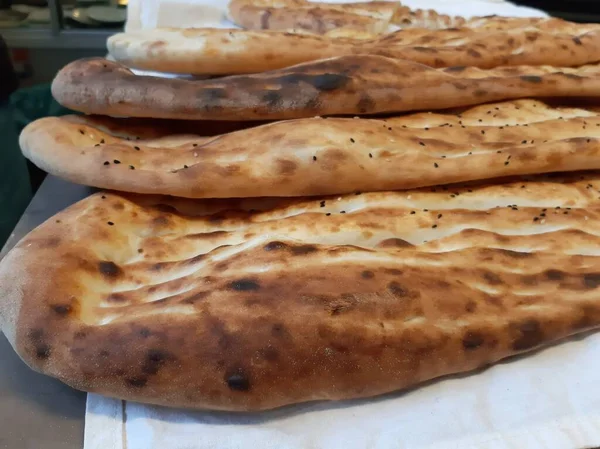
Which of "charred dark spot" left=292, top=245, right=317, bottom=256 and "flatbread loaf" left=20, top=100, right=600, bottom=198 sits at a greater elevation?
"flatbread loaf" left=20, top=100, right=600, bottom=198

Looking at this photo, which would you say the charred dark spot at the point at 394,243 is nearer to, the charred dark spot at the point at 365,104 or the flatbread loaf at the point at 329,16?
the charred dark spot at the point at 365,104

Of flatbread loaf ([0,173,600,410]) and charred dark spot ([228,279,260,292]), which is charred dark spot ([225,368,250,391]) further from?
charred dark spot ([228,279,260,292])

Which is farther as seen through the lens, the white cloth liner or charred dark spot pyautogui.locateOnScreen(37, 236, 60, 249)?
charred dark spot pyautogui.locateOnScreen(37, 236, 60, 249)

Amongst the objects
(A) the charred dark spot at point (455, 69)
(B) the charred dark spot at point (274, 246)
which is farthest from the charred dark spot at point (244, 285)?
(A) the charred dark spot at point (455, 69)

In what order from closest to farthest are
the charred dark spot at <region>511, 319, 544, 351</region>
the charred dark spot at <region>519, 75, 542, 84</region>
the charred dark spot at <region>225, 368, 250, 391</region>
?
the charred dark spot at <region>225, 368, 250, 391</region>
the charred dark spot at <region>511, 319, 544, 351</region>
the charred dark spot at <region>519, 75, 542, 84</region>

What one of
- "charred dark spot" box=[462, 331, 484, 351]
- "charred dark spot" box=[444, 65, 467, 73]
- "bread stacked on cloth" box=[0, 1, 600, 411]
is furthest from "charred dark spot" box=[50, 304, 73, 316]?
"charred dark spot" box=[444, 65, 467, 73]

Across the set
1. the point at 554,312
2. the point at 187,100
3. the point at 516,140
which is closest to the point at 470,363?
the point at 554,312

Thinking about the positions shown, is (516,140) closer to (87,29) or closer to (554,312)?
(554,312)
